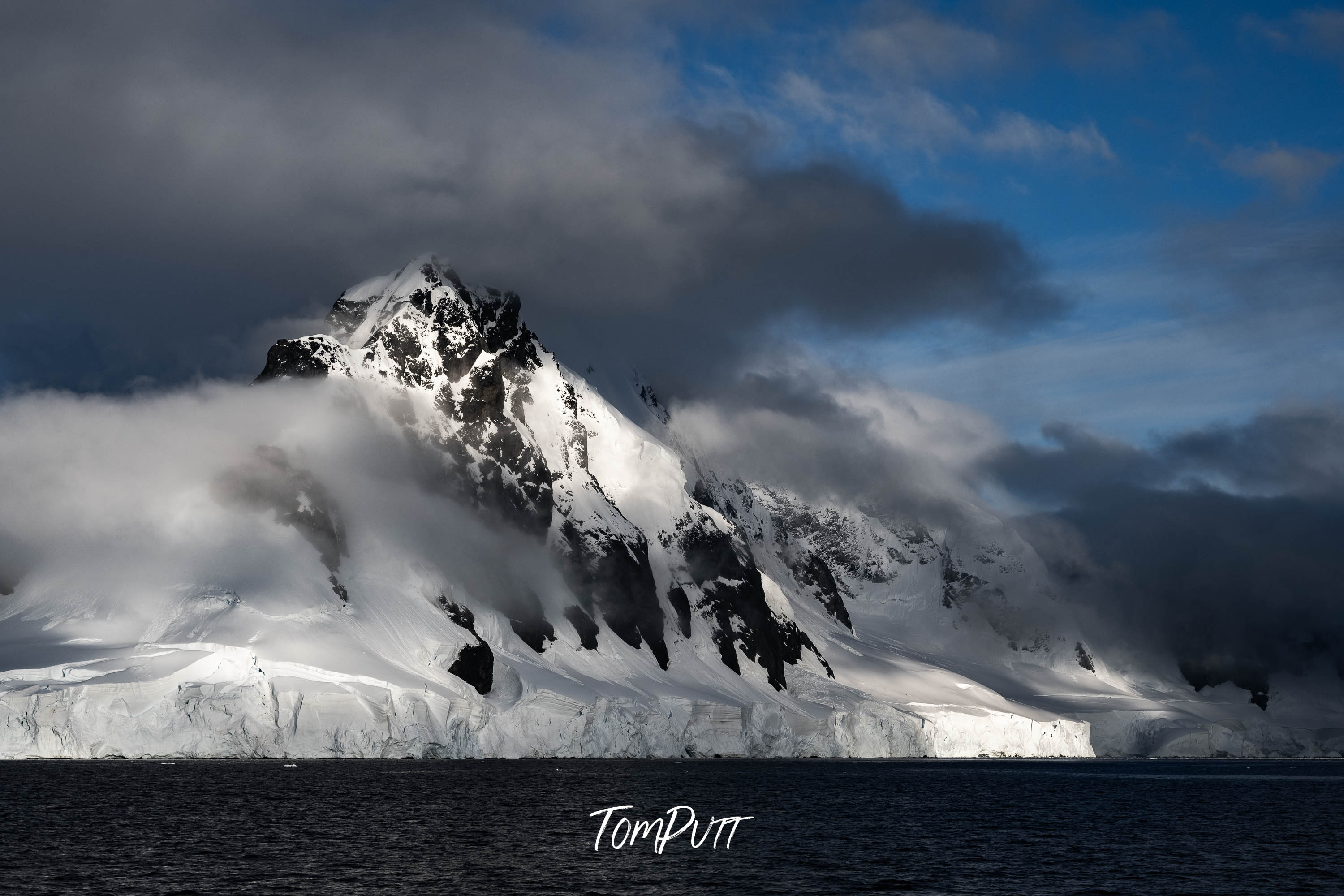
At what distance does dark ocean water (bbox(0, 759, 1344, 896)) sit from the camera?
72.2 metres

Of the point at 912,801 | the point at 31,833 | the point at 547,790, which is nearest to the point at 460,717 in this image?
the point at 547,790

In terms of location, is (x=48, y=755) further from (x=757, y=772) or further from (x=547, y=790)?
(x=757, y=772)

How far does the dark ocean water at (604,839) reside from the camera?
2844 inches

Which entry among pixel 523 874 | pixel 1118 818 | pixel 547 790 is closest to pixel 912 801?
pixel 1118 818

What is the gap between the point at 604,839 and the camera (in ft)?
300

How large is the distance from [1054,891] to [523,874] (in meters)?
27.9

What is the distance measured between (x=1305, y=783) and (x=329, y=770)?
135608mm

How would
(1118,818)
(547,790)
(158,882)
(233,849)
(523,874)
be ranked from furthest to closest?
(547,790) < (1118,818) < (233,849) < (523,874) < (158,882)

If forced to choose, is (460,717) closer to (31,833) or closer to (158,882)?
(31,833)

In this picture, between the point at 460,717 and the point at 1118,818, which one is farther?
the point at 460,717

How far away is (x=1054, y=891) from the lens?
2813 inches

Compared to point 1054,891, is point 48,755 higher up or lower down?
higher up

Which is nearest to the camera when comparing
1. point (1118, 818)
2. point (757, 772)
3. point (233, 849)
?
point (233, 849)

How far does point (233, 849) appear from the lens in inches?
3214
